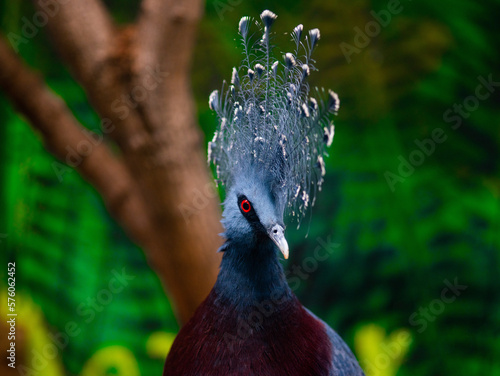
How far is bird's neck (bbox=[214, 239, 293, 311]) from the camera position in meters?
1.18

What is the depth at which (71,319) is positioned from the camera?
233 centimetres

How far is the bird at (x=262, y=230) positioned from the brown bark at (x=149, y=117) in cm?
50

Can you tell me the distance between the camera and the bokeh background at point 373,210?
2213 mm

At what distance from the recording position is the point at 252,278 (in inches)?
46.9

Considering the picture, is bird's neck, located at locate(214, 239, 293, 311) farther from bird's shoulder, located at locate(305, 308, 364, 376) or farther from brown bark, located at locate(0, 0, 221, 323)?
brown bark, located at locate(0, 0, 221, 323)

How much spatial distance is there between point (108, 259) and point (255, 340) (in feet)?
4.54

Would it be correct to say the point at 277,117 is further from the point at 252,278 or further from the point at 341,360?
the point at 341,360

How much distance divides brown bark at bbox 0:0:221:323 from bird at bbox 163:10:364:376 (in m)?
0.50

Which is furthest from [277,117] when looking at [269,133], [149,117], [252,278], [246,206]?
[149,117]

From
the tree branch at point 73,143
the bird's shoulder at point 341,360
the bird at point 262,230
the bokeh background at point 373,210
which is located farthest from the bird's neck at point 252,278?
the bokeh background at point 373,210

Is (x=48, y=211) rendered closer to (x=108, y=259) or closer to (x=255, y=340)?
(x=108, y=259)

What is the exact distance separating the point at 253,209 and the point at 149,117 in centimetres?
73

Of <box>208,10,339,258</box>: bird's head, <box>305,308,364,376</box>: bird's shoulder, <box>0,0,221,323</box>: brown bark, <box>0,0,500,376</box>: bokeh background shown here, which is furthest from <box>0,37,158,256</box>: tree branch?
<box>305,308,364,376</box>: bird's shoulder

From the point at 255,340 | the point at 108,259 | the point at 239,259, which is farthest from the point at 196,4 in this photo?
the point at 108,259
